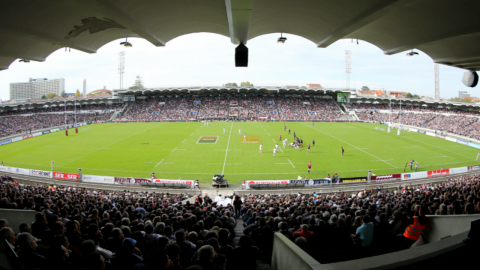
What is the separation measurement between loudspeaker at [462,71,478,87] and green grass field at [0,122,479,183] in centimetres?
1520

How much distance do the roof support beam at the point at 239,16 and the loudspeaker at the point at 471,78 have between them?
877cm

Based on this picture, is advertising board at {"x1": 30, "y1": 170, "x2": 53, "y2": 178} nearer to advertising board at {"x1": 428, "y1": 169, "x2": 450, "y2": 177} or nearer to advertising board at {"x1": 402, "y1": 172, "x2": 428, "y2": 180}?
advertising board at {"x1": 402, "y1": 172, "x2": 428, "y2": 180}

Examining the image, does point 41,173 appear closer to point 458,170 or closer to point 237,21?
point 237,21

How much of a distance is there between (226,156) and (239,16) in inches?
1020

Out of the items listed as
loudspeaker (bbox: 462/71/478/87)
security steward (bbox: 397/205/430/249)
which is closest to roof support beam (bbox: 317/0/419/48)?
security steward (bbox: 397/205/430/249)

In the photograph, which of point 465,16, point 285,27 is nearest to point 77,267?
point 285,27

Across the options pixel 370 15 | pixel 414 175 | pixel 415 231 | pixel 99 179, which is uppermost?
pixel 370 15

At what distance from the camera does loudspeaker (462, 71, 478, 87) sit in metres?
9.48

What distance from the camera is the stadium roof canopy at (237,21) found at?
15.7ft

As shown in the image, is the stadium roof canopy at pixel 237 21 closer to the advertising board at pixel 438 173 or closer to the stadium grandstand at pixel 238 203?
the stadium grandstand at pixel 238 203

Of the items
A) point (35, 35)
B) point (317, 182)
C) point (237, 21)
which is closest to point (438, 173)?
point (317, 182)

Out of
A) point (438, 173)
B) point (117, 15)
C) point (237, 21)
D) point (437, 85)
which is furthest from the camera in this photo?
point (437, 85)

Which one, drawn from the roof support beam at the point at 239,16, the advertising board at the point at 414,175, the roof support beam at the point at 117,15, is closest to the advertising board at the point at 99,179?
the roof support beam at the point at 117,15

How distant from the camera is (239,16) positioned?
473 centimetres
